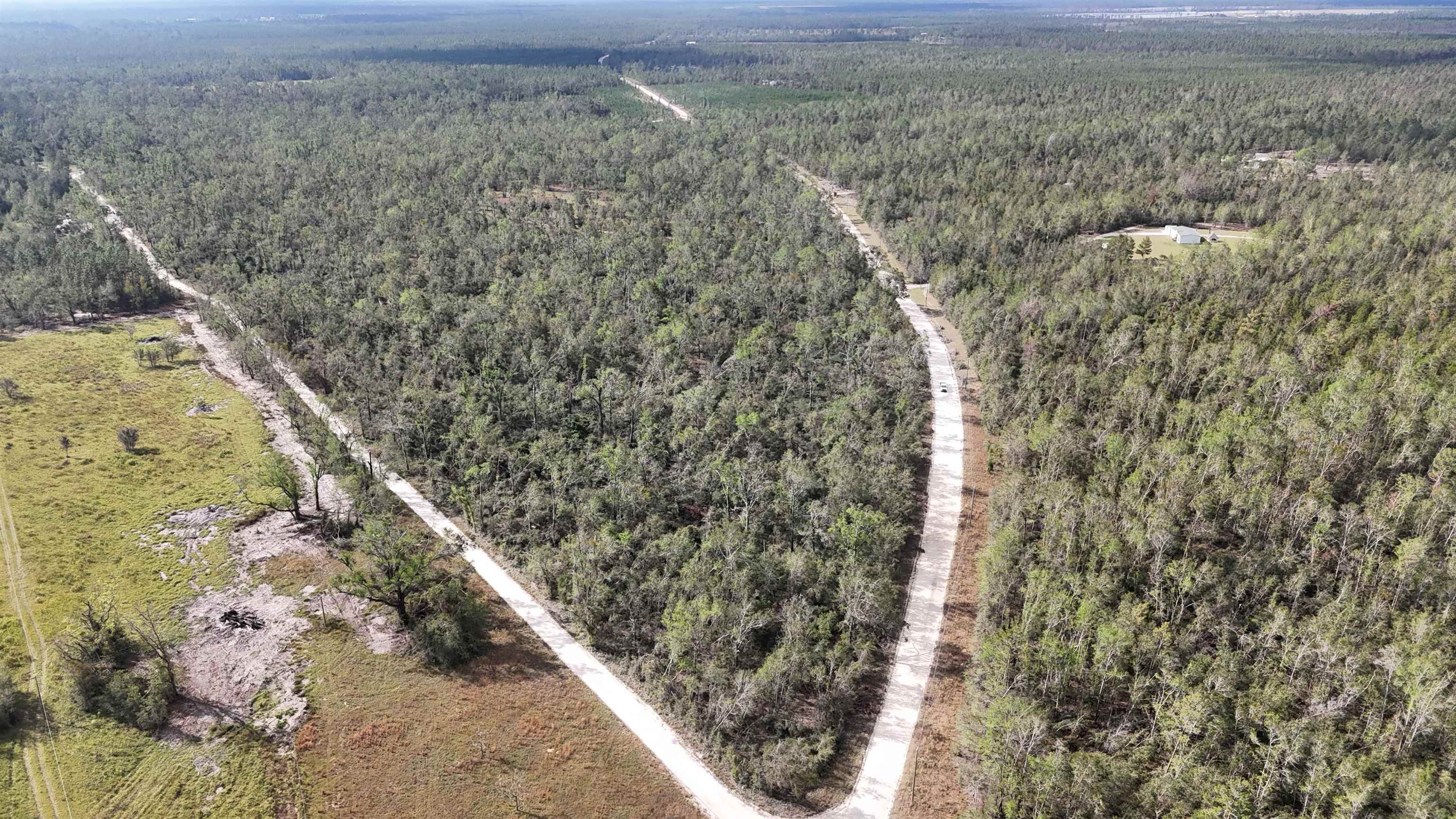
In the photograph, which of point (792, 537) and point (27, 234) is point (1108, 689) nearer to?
point (792, 537)

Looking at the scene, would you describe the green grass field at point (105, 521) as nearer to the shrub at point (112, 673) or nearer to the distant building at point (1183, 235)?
the shrub at point (112, 673)

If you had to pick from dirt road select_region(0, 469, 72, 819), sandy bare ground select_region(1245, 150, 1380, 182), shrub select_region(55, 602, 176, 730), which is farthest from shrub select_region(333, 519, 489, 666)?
sandy bare ground select_region(1245, 150, 1380, 182)

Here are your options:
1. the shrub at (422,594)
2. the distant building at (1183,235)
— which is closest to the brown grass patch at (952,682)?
the shrub at (422,594)

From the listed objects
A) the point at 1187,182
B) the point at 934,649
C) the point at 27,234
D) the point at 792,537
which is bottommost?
the point at 934,649

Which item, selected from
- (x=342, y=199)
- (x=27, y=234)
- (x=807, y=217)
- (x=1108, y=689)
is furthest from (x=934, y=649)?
(x=27, y=234)

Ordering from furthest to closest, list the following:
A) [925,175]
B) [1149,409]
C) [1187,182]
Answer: [925,175] → [1187,182] → [1149,409]

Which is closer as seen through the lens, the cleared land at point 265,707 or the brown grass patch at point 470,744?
the brown grass patch at point 470,744

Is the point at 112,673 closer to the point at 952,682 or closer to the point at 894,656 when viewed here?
the point at 894,656
